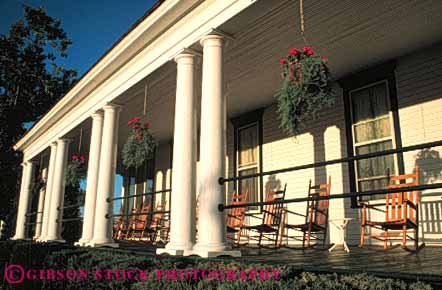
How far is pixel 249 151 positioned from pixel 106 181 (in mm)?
3395

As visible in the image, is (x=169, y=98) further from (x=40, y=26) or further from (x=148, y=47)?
(x=40, y=26)

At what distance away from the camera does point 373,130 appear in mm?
6332

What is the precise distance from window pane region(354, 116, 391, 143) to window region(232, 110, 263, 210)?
2449 mm

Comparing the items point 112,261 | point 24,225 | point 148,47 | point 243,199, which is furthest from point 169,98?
point 24,225

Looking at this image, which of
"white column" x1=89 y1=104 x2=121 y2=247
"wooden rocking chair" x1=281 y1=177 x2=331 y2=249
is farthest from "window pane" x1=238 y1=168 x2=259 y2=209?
"white column" x1=89 y1=104 x2=121 y2=247

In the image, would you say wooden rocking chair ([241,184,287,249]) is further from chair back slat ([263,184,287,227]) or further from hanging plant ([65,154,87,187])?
hanging plant ([65,154,87,187])

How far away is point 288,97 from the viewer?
11.6 ft

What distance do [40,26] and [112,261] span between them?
20.1 metres

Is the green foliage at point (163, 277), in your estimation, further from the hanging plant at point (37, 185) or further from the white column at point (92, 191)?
the hanging plant at point (37, 185)

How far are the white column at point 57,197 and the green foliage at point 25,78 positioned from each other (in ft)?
24.7

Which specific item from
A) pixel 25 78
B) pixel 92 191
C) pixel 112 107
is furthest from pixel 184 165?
pixel 25 78

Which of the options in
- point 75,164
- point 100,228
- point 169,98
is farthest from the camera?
point 75,164

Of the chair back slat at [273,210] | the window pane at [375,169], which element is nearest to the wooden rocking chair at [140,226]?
the chair back slat at [273,210]

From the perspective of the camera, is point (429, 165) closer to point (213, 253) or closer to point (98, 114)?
point (213, 253)
